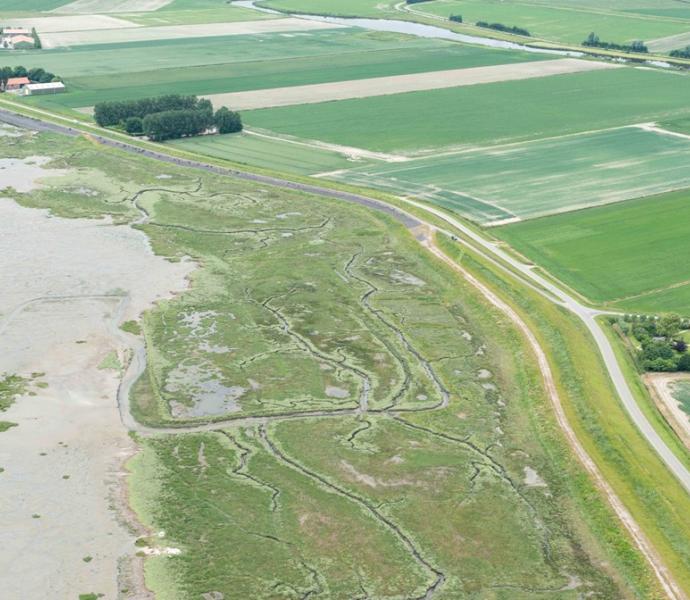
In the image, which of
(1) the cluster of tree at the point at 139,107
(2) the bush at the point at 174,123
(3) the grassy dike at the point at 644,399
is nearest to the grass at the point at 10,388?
(3) the grassy dike at the point at 644,399

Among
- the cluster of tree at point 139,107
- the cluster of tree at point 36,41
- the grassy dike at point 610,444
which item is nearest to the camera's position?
the grassy dike at point 610,444

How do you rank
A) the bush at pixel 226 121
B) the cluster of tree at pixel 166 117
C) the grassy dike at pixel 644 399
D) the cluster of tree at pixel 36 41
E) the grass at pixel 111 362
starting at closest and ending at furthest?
the grassy dike at pixel 644 399, the grass at pixel 111 362, the cluster of tree at pixel 166 117, the bush at pixel 226 121, the cluster of tree at pixel 36 41

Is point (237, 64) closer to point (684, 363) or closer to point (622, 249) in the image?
point (622, 249)

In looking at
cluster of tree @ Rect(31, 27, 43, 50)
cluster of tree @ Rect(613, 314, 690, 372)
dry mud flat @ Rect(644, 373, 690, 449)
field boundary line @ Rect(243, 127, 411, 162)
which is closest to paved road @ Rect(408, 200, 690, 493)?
dry mud flat @ Rect(644, 373, 690, 449)

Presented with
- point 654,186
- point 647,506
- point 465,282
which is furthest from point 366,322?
point 654,186

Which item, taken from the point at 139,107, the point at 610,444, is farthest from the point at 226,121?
the point at 610,444

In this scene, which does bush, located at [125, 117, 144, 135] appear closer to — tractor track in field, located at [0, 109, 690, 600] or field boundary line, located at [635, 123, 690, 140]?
tractor track in field, located at [0, 109, 690, 600]

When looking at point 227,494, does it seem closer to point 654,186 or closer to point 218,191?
point 218,191

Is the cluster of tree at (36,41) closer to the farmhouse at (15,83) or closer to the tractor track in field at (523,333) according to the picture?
the farmhouse at (15,83)
